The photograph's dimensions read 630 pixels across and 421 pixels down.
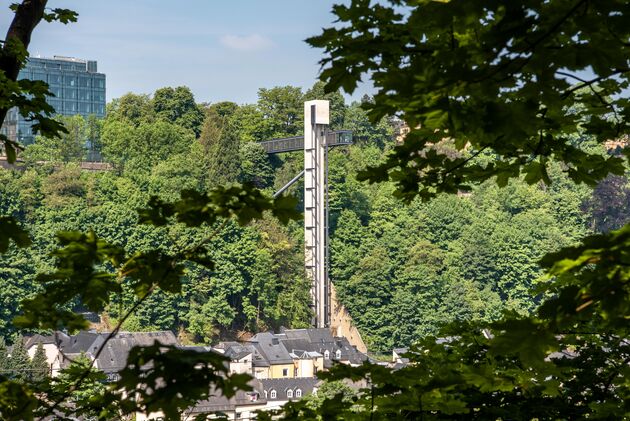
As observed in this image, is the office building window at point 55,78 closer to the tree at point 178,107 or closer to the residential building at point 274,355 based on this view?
the tree at point 178,107

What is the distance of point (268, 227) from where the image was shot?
70188mm

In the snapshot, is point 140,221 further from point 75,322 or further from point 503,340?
point 503,340

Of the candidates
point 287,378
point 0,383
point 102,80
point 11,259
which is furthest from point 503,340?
point 102,80

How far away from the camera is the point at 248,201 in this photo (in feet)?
13.7

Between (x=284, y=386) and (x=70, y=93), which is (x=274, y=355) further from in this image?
(x=70, y=93)

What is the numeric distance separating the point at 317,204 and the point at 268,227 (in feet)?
23.7

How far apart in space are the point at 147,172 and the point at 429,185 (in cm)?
7064

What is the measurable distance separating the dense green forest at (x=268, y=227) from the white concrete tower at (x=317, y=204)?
0.97 m

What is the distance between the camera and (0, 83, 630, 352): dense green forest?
66.0 m

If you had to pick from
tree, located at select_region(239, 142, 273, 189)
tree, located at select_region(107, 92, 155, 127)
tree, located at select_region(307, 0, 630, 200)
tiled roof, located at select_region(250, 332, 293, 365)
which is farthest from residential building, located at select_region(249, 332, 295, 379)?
tree, located at select_region(307, 0, 630, 200)

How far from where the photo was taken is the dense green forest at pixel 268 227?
66.0m

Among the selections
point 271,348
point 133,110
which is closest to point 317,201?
point 271,348

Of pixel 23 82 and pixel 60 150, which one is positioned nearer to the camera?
pixel 23 82

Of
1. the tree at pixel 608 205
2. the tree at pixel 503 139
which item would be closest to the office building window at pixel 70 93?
the tree at pixel 608 205
